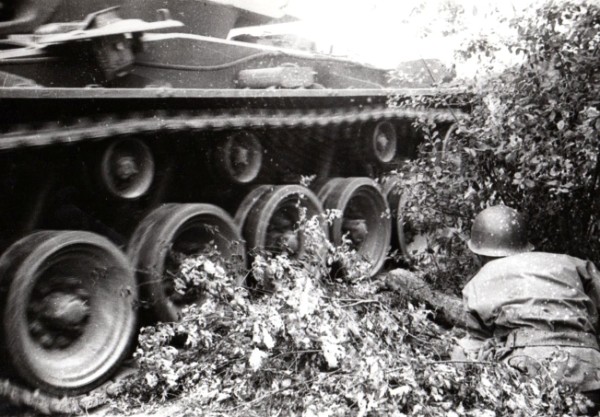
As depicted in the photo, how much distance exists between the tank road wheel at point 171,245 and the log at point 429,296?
141 cm

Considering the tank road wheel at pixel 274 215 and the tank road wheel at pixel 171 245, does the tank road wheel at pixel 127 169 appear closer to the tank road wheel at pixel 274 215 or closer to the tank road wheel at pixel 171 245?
the tank road wheel at pixel 171 245

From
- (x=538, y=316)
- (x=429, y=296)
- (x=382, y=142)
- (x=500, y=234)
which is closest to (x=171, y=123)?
(x=500, y=234)

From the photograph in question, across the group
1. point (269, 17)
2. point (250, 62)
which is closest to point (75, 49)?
point (250, 62)

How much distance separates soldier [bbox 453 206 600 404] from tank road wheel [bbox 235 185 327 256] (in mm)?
1672

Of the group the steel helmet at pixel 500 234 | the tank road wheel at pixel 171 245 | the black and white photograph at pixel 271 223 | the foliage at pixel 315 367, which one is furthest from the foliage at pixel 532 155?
the tank road wheel at pixel 171 245

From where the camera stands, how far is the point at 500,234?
364cm

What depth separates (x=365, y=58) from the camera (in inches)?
257

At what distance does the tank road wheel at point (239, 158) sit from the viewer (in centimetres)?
455

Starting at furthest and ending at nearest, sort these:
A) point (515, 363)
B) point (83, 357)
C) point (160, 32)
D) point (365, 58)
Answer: point (365, 58) → point (160, 32) → point (83, 357) → point (515, 363)

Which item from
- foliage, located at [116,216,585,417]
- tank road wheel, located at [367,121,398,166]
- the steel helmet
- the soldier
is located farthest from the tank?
the soldier

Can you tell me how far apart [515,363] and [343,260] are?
1581mm

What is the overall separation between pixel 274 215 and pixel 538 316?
2.59 m

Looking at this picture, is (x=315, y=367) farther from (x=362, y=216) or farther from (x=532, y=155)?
(x=362, y=216)

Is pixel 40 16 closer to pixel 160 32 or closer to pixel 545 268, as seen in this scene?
pixel 160 32
